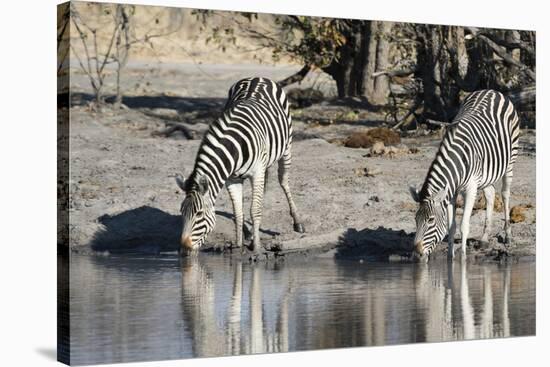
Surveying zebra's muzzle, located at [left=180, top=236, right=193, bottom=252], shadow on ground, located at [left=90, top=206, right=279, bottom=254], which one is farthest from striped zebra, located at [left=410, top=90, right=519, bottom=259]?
shadow on ground, located at [left=90, top=206, right=279, bottom=254]

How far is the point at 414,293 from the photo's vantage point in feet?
41.9

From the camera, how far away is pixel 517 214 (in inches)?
554

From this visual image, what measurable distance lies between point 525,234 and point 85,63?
212 inches

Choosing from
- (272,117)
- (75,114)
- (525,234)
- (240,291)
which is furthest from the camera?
(525,234)

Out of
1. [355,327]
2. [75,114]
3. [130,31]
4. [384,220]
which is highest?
[130,31]

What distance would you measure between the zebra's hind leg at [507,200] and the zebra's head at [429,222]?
0.91 m

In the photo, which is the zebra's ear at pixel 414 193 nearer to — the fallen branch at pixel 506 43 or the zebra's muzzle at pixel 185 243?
the fallen branch at pixel 506 43

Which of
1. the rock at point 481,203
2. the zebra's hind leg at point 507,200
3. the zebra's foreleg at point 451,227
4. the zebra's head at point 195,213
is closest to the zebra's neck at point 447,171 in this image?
the zebra's foreleg at point 451,227

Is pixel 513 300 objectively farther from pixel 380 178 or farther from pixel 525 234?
pixel 380 178

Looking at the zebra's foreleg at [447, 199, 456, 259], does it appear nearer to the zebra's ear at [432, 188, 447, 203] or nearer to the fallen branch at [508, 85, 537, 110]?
the zebra's ear at [432, 188, 447, 203]

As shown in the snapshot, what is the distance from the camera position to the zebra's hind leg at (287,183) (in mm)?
12891

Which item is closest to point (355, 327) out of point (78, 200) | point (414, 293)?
point (414, 293)

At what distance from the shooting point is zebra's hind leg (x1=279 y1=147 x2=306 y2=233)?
12.9 metres

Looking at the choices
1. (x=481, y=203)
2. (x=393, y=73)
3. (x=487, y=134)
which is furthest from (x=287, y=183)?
(x=487, y=134)
